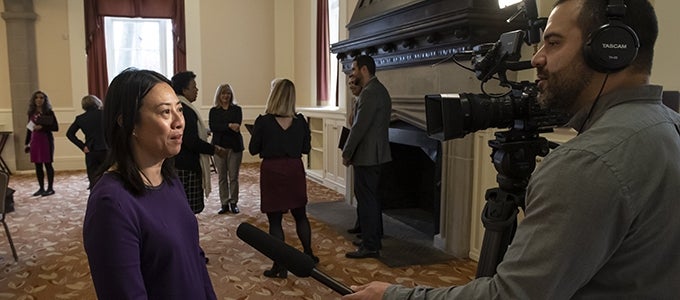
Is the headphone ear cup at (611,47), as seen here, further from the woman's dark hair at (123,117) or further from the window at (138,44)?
the window at (138,44)

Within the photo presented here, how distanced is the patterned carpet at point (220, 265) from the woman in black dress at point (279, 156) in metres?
0.30

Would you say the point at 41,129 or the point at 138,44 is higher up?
the point at 138,44

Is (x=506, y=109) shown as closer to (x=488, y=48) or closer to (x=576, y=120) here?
(x=488, y=48)

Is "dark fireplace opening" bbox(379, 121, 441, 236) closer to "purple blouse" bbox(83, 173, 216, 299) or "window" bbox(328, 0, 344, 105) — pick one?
"window" bbox(328, 0, 344, 105)

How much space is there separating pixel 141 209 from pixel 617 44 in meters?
1.08

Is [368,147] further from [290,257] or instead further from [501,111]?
[290,257]

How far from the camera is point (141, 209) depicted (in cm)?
122

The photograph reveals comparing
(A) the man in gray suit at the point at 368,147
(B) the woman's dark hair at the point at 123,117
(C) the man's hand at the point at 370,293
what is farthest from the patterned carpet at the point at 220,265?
(C) the man's hand at the point at 370,293

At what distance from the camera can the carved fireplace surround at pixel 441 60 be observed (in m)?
3.48

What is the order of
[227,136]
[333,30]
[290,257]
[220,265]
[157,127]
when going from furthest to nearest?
[333,30] < [227,136] < [220,265] < [157,127] < [290,257]

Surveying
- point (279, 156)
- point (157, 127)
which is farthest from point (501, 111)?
point (279, 156)

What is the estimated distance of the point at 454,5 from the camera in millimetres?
3639

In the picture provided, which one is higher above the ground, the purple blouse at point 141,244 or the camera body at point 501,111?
the camera body at point 501,111

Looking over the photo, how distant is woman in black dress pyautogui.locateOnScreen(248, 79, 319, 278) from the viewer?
134 inches
